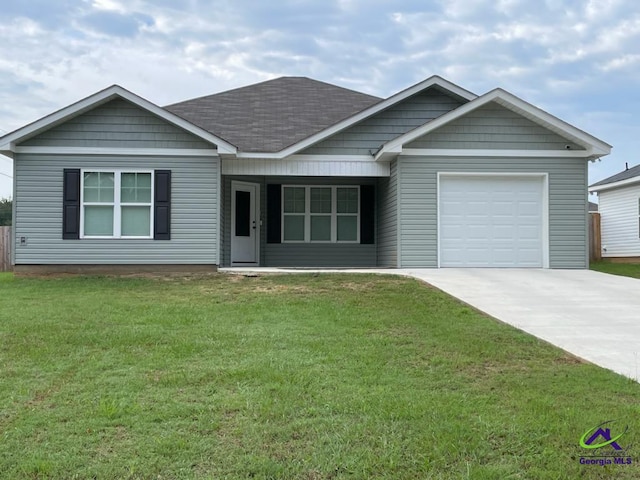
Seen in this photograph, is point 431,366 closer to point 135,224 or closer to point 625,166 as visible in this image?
point 135,224

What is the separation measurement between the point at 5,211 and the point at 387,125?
1701 inches

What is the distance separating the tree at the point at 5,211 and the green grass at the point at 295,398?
143 feet

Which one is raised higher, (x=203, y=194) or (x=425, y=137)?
(x=425, y=137)

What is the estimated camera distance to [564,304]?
8359 mm

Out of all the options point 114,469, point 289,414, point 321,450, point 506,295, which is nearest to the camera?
point 114,469

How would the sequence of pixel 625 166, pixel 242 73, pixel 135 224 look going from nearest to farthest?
pixel 135 224, pixel 625 166, pixel 242 73

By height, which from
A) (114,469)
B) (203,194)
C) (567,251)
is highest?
(203,194)

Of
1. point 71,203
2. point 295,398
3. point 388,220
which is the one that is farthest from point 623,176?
point 295,398

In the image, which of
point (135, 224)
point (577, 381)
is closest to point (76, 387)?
point (577, 381)

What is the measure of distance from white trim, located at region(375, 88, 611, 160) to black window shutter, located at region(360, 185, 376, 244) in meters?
2.70

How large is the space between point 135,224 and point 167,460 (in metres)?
9.65

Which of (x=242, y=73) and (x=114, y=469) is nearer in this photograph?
(x=114, y=469)

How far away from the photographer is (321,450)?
326cm

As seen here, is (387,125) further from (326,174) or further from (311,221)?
(311,221)
